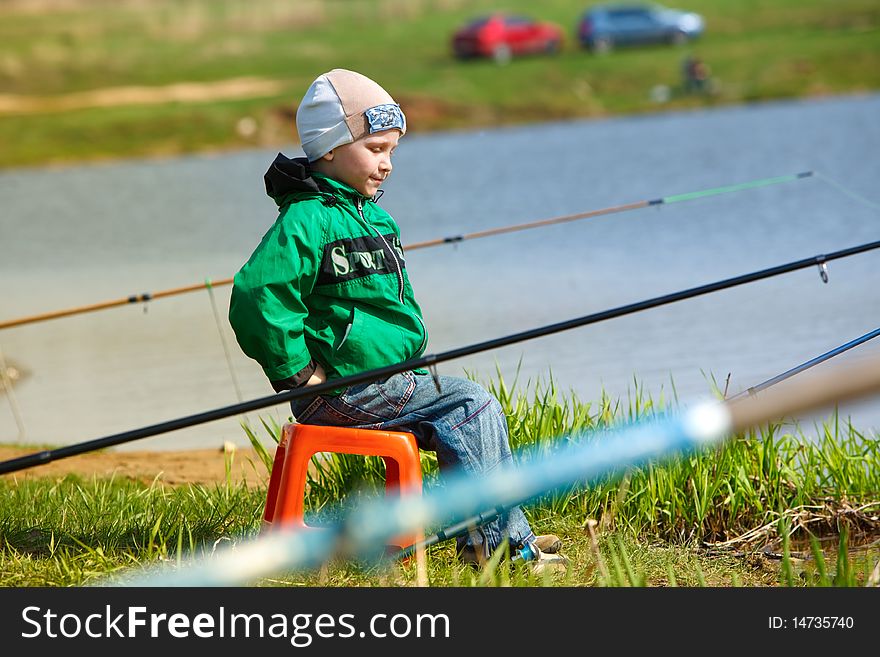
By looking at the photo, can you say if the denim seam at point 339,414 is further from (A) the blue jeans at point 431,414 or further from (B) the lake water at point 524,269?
(B) the lake water at point 524,269

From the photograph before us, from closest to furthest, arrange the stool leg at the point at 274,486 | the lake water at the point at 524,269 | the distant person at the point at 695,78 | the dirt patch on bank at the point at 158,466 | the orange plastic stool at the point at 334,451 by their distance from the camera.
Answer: the orange plastic stool at the point at 334,451 < the stool leg at the point at 274,486 < the dirt patch on bank at the point at 158,466 < the lake water at the point at 524,269 < the distant person at the point at 695,78

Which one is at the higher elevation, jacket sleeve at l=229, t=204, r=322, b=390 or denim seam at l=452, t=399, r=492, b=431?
jacket sleeve at l=229, t=204, r=322, b=390

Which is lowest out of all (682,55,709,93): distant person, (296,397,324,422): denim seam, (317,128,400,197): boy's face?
(296,397,324,422): denim seam

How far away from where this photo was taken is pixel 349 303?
3465mm

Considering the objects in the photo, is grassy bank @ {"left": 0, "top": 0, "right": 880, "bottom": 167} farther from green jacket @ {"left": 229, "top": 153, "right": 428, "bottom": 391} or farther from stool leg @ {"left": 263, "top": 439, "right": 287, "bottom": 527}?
green jacket @ {"left": 229, "top": 153, "right": 428, "bottom": 391}

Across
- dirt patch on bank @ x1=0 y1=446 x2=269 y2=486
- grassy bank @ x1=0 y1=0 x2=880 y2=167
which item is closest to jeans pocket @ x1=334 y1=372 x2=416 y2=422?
dirt patch on bank @ x1=0 y1=446 x2=269 y2=486

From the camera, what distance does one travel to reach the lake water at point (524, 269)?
7.51 m

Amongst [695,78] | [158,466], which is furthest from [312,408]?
[695,78]

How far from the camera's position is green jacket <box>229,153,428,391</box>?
3334 millimetres

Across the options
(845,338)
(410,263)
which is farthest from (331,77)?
(410,263)

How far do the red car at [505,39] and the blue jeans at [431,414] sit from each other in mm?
37273

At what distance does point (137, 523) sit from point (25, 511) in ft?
1.51

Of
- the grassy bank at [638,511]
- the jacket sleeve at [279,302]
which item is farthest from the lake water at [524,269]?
the jacket sleeve at [279,302]

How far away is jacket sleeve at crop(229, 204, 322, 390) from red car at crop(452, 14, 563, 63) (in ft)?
123
